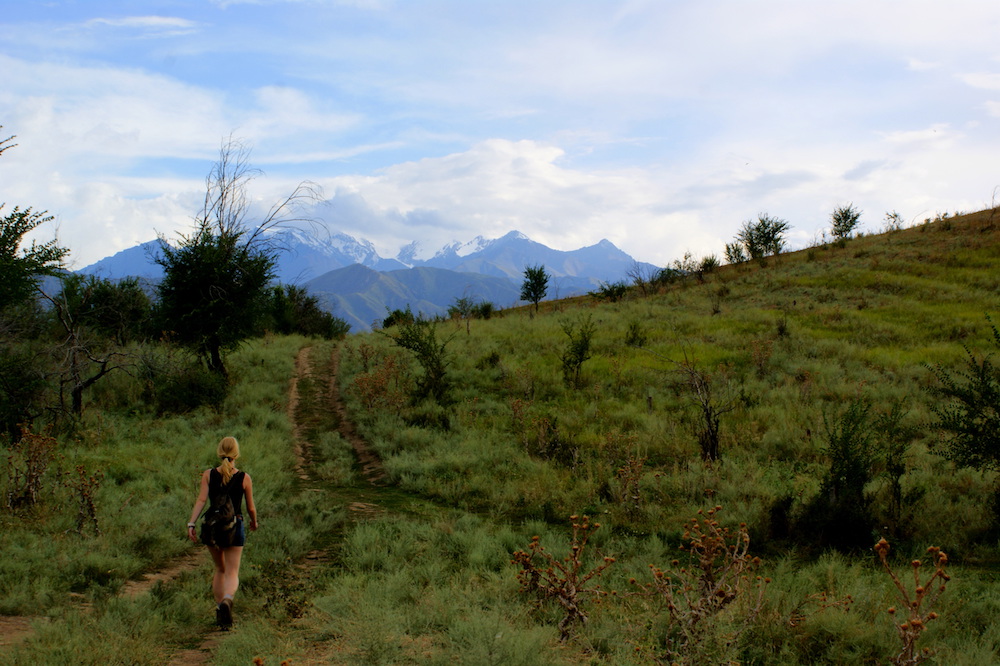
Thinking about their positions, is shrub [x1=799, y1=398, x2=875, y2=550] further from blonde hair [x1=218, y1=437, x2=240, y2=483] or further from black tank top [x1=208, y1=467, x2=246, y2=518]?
blonde hair [x1=218, y1=437, x2=240, y2=483]

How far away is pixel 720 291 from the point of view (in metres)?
27.2

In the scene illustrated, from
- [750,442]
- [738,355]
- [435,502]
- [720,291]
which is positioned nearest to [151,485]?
[435,502]

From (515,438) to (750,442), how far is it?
4.57 m

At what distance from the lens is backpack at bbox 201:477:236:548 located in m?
5.37

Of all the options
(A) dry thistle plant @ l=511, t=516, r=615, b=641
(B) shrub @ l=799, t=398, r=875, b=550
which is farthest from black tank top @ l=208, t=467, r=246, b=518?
(B) shrub @ l=799, t=398, r=875, b=550

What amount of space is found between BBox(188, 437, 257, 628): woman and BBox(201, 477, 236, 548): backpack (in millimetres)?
Answer: 46

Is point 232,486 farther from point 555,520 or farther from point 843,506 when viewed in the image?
point 843,506

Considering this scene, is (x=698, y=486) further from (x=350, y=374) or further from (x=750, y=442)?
(x=350, y=374)

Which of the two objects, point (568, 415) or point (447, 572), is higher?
point (568, 415)

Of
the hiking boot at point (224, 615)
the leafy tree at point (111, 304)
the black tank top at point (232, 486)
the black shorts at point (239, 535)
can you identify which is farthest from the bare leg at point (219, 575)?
the leafy tree at point (111, 304)

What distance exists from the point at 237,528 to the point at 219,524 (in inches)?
7.1

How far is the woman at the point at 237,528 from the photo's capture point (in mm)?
5133

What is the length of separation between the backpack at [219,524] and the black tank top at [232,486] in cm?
6

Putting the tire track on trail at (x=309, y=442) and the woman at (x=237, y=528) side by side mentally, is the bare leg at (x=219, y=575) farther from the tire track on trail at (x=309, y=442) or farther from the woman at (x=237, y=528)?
the tire track on trail at (x=309, y=442)
